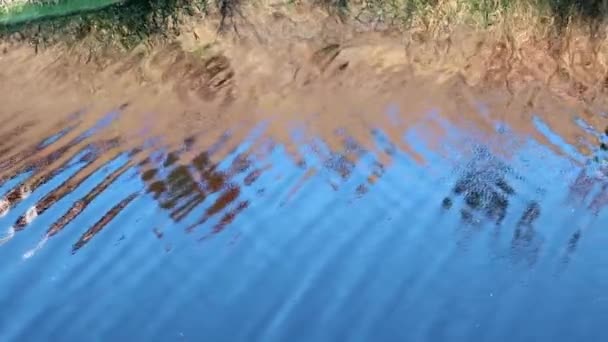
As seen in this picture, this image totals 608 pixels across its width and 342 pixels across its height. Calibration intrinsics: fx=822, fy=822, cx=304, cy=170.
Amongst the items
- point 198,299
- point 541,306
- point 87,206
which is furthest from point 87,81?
point 541,306

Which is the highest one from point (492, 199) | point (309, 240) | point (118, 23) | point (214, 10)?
point (118, 23)

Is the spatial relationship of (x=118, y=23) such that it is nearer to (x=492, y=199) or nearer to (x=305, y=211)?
(x=305, y=211)

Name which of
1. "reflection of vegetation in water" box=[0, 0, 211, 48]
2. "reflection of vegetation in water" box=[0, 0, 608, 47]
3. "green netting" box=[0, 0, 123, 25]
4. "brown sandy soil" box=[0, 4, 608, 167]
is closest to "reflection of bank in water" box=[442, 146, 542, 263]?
"brown sandy soil" box=[0, 4, 608, 167]

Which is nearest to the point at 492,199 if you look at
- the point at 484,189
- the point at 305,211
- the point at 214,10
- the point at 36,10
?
the point at 484,189

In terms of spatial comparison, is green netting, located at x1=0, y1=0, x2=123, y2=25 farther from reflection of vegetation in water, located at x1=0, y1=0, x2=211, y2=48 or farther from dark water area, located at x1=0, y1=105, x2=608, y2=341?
dark water area, located at x1=0, y1=105, x2=608, y2=341

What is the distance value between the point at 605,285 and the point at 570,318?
1.41 ft

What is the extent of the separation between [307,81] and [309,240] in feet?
11.8

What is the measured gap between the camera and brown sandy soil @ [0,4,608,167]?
7.68 meters

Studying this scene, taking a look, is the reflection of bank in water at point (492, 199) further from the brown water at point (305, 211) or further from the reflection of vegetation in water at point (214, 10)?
the reflection of vegetation in water at point (214, 10)

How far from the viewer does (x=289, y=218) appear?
234 inches

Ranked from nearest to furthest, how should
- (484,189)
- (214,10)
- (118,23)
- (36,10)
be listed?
(484,189) → (118,23) → (214,10) → (36,10)

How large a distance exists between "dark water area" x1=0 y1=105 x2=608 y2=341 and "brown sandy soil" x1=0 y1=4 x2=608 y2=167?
38 centimetres

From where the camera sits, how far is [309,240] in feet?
18.5

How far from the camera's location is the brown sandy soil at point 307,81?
7.68 meters
